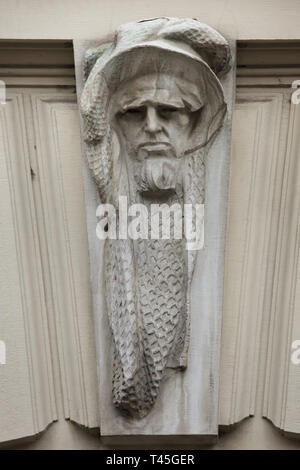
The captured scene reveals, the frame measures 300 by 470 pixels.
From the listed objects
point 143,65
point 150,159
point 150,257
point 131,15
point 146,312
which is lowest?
point 146,312

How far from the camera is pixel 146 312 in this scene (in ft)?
6.87

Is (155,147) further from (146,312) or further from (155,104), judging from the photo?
(146,312)

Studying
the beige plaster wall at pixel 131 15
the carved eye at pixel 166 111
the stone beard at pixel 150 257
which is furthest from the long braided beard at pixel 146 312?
the beige plaster wall at pixel 131 15

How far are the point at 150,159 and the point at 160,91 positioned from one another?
0.57 ft

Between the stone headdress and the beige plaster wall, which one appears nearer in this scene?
the stone headdress

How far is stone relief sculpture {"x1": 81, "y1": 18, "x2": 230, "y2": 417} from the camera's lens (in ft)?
6.73

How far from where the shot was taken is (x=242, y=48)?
217 cm

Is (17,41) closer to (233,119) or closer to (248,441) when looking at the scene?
(233,119)

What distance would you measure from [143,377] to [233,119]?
0.73 m

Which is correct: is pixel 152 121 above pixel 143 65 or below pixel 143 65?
below

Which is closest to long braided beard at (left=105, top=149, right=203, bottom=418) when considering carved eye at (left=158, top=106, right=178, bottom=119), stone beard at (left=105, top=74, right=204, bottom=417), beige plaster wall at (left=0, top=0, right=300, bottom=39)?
stone beard at (left=105, top=74, right=204, bottom=417)

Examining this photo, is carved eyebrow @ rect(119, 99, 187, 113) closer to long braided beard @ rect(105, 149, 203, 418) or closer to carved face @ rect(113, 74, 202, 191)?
carved face @ rect(113, 74, 202, 191)

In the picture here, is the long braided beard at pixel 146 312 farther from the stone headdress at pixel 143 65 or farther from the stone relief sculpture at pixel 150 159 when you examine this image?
the stone headdress at pixel 143 65

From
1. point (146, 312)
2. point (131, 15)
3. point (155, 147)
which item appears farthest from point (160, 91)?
point (146, 312)
